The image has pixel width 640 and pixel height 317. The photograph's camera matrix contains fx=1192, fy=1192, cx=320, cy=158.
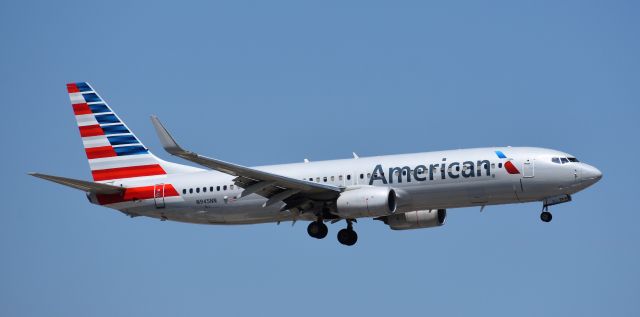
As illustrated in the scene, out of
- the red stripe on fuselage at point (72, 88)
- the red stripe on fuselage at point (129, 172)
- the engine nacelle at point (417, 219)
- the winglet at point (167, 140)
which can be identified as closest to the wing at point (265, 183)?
the winglet at point (167, 140)

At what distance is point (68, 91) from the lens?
203 ft

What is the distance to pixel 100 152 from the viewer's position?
195 ft

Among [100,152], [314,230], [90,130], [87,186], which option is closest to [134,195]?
[87,186]

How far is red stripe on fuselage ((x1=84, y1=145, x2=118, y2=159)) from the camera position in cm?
5931

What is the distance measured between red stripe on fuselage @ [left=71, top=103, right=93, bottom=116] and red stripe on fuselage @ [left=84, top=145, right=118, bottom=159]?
2.24m

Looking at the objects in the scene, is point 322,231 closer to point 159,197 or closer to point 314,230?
point 314,230

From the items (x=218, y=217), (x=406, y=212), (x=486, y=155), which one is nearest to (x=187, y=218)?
(x=218, y=217)

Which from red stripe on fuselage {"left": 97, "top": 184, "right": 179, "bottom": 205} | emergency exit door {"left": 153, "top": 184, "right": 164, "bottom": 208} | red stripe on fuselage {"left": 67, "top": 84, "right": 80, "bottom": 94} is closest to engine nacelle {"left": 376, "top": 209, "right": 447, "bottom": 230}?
red stripe on fuselage {"left": 97, "top": 184, "right": 179, "bottom": 205}

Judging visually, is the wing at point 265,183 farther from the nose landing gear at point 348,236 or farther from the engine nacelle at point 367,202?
the nose landing gear at point 348,236

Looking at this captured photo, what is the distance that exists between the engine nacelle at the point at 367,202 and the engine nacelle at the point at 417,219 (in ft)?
15.5

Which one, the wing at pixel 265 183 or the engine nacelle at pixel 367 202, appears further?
the engine nacelle at pixel 367 202

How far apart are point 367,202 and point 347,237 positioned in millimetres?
4935

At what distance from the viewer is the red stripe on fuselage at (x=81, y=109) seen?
61.0 metres

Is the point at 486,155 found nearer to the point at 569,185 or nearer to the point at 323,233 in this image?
the point at 569,185
